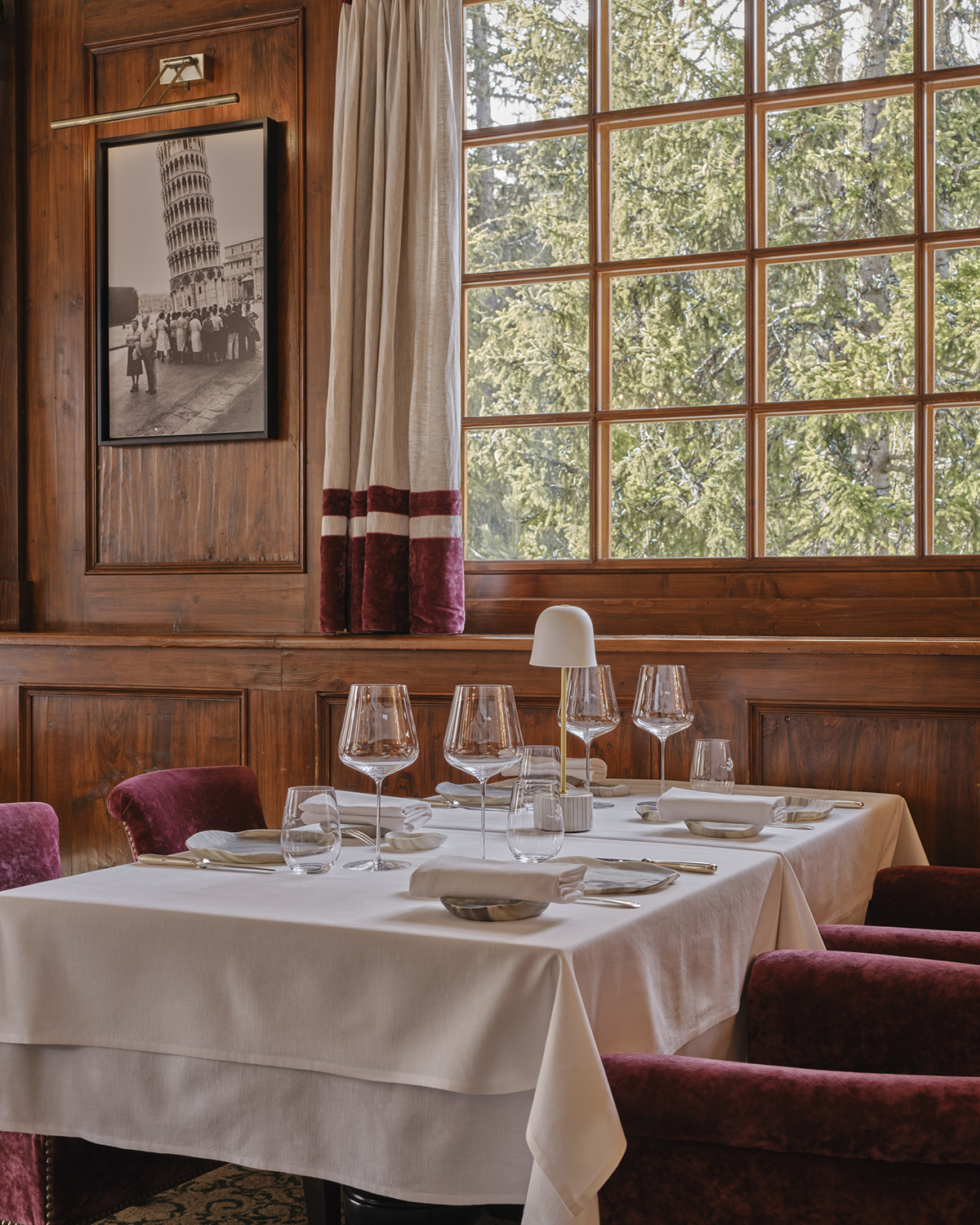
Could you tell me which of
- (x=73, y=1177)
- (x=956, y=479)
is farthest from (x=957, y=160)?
(x=73, y=1177)

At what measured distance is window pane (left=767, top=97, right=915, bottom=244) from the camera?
3.17 meters

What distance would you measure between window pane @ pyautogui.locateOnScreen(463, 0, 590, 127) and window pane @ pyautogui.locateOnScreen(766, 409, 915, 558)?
1.08m

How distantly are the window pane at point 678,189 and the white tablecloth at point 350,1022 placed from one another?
2.14 metres

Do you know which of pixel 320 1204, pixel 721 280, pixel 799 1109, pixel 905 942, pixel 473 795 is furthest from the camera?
pixel 721 280

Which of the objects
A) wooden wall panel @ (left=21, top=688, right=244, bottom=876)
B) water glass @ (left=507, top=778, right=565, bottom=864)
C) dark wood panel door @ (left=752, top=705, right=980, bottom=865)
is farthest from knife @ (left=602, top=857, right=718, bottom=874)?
wooden wall panel @ (left=21, top=688, right=244, bottom=876)

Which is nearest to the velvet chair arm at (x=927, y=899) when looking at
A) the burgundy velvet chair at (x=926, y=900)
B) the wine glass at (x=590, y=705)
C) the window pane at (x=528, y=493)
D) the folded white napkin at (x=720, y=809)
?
the burgundy velvet chair at (x=926, y=900)

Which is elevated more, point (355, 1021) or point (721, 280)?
point (721, 280)

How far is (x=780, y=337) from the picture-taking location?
329cm

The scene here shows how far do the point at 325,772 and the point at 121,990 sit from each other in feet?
6.49

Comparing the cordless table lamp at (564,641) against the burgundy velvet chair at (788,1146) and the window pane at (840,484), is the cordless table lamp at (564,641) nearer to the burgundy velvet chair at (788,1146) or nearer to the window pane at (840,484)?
the burgundy velvet chair at (788,1146)

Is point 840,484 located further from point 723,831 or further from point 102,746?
point 102,746

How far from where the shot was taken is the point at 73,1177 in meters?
1.78

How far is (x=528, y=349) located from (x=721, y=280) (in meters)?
0.55

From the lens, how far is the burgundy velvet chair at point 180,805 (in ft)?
7.84
